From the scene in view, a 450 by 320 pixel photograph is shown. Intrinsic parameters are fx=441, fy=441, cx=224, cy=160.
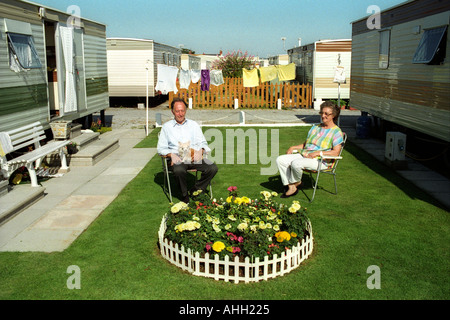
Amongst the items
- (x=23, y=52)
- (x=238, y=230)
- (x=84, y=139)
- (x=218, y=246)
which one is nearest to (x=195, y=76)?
(x=84, y=139)

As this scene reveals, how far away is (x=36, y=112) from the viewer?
27.4 ft

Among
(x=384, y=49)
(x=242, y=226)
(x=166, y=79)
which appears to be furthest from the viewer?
(x=166, y=79)

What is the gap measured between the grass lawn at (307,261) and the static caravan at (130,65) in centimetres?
1337

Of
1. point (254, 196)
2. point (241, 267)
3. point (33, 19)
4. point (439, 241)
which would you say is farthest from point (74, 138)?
point (439, 241)

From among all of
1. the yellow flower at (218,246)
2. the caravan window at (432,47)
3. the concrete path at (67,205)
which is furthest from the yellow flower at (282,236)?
the caravan window at (432,47)

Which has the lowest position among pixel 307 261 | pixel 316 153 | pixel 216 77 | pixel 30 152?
pixel 307 261

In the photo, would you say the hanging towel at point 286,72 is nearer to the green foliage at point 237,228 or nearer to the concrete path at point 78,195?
the concrete path at point 78,195

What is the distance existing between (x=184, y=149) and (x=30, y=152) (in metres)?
2.93

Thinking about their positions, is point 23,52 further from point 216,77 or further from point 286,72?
point 286,72

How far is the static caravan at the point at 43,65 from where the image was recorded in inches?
289

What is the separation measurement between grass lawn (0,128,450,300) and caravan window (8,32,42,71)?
324 cm

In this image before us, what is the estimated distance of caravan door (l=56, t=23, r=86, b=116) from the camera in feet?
31.6

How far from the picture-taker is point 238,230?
4.02 m

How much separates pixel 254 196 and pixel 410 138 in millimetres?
5775
